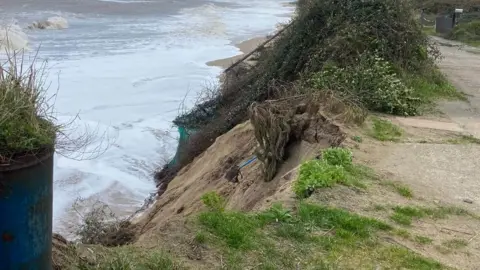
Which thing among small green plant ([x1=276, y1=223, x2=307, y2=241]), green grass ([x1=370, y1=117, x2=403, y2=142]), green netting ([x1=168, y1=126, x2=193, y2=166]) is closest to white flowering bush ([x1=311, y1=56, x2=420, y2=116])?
green grass ([x1=370, y1=117, x2=403, y2=142])

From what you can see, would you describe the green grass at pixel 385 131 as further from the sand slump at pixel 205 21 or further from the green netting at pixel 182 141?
the sand slump at pixel 205 21

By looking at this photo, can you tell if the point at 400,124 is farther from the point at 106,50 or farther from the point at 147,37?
the point at 147,37

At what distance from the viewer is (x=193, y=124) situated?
50.1ft

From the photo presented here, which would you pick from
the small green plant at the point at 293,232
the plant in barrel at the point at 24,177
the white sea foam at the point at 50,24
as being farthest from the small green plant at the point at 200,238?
the white sea foam at the point at 50,24

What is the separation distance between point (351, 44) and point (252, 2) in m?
61.7

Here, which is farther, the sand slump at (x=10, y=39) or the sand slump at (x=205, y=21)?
the sand slump at (x=205, y=21)

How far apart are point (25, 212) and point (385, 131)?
Answer: 7.13 m

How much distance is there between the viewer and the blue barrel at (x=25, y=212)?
137 inches

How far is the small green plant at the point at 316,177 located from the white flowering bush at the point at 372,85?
3908 mm

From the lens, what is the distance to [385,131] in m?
9.84

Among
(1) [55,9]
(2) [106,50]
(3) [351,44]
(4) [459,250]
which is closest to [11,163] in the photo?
(4) [459,250]

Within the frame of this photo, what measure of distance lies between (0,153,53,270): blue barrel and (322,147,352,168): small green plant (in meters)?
4.46

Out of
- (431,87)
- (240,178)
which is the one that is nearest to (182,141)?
(240,178)

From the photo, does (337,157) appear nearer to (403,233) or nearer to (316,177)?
(316,177)
